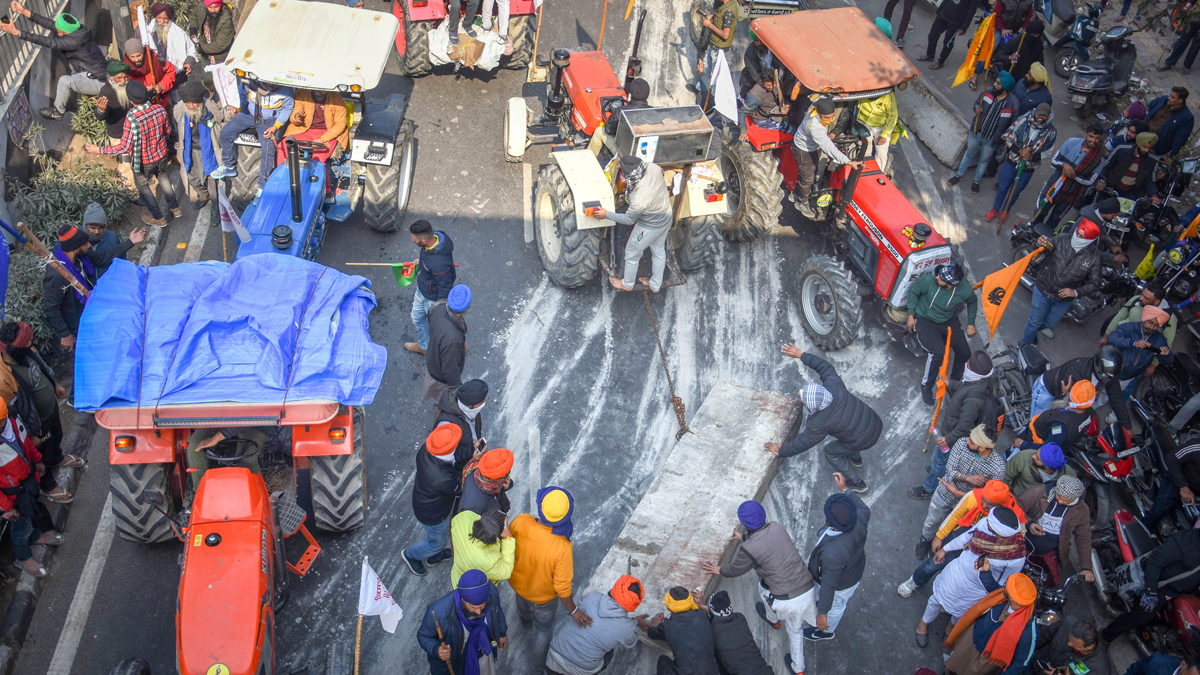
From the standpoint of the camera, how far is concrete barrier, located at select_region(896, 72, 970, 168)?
1141cm

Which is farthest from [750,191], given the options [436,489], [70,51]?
[70,51]

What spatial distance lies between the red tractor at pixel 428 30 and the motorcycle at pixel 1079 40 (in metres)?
8.25

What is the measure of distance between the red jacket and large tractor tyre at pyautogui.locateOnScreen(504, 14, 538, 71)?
7915 mm

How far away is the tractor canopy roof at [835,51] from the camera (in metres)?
8.55

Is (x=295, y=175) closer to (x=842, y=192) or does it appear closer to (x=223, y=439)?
(x=223, y=439)

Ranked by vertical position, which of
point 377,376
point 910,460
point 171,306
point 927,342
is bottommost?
point 910,460

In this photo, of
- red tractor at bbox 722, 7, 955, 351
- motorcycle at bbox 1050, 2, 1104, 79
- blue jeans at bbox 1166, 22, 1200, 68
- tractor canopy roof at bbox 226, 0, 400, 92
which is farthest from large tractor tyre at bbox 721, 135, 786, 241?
blue jeans at bbox 1166, 22, 1200, 68

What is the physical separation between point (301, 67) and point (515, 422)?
4.22 m

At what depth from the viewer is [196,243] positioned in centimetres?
912

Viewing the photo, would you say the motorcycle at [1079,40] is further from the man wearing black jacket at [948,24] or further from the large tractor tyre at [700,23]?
the large tractor tyre at [700,23]

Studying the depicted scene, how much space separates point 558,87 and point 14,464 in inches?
284

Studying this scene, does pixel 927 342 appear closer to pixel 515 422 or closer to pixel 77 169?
pixel 515 422

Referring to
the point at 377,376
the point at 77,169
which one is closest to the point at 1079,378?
the point at 377,376

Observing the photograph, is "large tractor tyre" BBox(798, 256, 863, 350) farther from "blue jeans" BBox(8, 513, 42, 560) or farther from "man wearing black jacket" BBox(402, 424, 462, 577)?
"blue jeans" BBox(8, 513, 42, 560)
